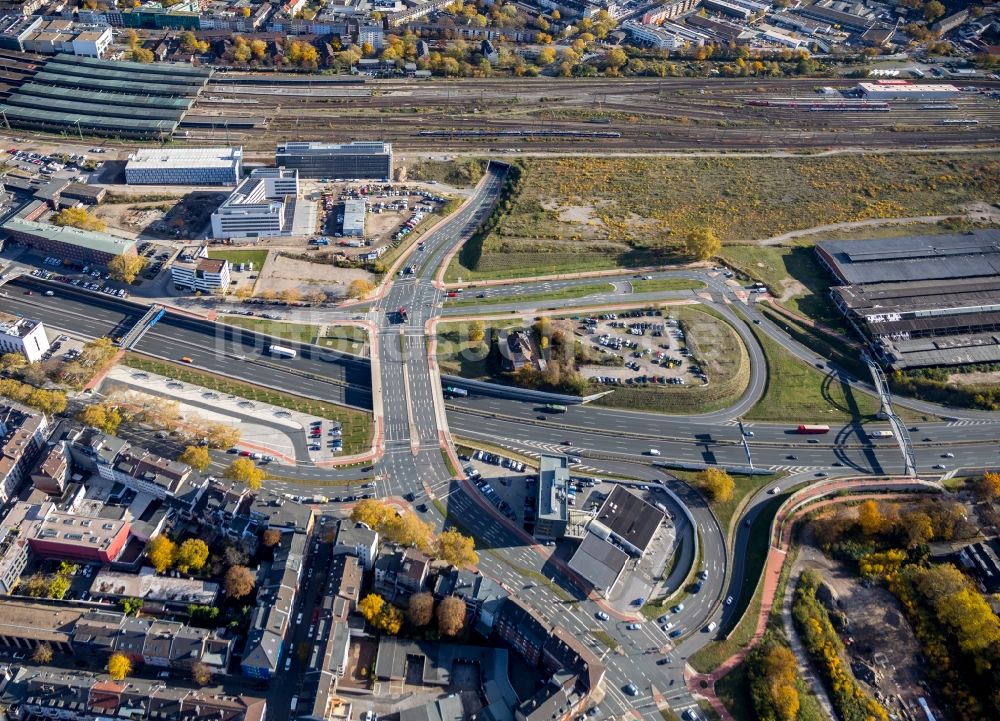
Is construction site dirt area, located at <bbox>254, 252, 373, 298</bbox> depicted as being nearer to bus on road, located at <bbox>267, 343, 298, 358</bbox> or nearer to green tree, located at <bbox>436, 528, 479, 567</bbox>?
bus on road, located at <bbox>267, 343, 298, 358</bbox>

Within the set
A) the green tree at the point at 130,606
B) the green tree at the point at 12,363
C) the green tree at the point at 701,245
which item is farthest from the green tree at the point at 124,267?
the green tree at the point at 701,245

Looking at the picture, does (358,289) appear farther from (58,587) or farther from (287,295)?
(58,587)

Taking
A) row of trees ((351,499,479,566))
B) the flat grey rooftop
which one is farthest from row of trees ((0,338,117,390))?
the flat grey rooftop

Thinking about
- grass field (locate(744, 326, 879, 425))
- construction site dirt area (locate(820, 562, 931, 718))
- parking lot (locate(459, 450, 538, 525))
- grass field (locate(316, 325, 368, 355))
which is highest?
grass field (locate(316, 325, 368, 355))

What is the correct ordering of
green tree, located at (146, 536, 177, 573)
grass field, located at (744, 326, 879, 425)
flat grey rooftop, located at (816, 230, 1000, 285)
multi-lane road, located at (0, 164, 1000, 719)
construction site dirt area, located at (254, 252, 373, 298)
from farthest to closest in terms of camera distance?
flat grey rooftop, located at (816, 230, 1000, 285)
construction site dirt area, located at (254, 252, 373, 298)
grass field, located at (744, 326, 879, 425)
multi-lane road, located at (0, 164, 1000, 719)
green tree, located at (146, 536, 177, 573)

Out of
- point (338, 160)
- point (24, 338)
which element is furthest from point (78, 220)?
point (338, 160)

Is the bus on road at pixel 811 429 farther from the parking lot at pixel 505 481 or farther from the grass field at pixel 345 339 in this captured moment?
the grass field at pixel 345 339
